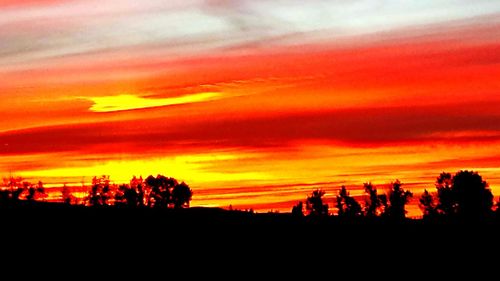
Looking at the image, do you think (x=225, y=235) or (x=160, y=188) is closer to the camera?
(x=225, y=235)

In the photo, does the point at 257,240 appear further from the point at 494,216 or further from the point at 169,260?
the point at 494,216

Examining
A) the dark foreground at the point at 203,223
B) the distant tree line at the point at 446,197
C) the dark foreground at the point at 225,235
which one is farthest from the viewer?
the distant tree line at the point at 446,197

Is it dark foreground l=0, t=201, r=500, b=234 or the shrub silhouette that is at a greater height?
the shrub silhouette

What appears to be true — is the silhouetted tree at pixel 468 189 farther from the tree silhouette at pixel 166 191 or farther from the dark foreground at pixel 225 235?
the dark foreground at pixel 225 235

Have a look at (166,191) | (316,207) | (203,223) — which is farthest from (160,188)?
(203,223)

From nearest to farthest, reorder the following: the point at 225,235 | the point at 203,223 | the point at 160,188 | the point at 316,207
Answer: the point at 225,235
the point at 203,223
the point at 316,207
the point at 160,188

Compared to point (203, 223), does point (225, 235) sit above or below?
below

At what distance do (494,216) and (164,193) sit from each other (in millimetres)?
36390

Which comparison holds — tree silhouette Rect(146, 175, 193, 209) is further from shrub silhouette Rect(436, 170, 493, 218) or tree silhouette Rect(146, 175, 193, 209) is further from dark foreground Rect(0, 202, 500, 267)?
dark foreground Rect(0, 202, 500, 267)

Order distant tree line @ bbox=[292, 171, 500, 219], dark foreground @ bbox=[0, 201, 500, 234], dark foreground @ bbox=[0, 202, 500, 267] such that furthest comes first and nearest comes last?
distant tree line @ bbox=[292, 171, 500, 219] < dark foreground @ bbox=[0, 201, 500, 234] < dark foreground @ bbox=[0, 202, 500, 267]

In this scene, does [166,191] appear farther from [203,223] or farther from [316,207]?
[203,223]

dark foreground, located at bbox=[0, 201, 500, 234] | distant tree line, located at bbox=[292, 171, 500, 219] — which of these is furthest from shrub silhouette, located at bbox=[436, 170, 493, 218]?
dark foreground, located at bbox=[0, 201, 500, 234]

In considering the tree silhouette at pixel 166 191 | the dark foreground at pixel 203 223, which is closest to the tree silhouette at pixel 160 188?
the tree silhouette at pixel 166 191

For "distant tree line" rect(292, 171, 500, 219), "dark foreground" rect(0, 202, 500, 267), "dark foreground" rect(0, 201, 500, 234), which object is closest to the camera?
"dark foreground" rect(0, 202, 500, 267)
